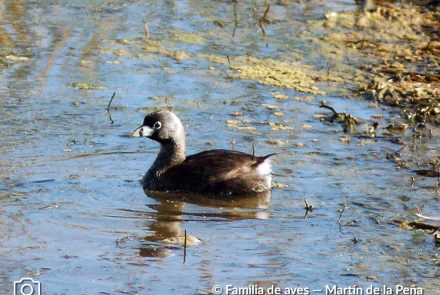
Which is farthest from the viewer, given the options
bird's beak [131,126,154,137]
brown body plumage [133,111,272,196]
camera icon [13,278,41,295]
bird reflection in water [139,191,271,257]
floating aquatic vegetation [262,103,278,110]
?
floating aquatic vegetation [262,103,278,110]

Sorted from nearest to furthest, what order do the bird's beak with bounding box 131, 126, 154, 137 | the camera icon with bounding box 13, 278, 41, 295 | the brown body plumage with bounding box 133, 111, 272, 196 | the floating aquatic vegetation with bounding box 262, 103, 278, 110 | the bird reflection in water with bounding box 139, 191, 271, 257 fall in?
the camera icon with bounding box 13, 278, 41, 295
the bird reflection in water with bounding box 139, 191, 271, 257
the brown body plumage with bounding box 133, 111, 272, 196
the bird's beak with bounding box 131, 126, 154, 137
the floating aquatic vegetation with bounding box 262, 103, 278, 110

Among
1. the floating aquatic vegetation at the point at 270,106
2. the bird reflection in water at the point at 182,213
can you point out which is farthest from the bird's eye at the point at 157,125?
the floating aquatic vegetation at the point at 270,106

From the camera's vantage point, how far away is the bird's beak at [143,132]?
1004 cm

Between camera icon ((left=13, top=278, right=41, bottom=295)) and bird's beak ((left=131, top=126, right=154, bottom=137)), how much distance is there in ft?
10.4

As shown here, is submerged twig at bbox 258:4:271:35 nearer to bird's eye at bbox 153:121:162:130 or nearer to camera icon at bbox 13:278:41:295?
bird's eye at bbox 153:121:162:130

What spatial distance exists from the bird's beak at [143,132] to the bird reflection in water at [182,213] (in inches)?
23.9

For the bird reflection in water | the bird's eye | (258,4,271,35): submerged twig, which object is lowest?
the bird reflection in water

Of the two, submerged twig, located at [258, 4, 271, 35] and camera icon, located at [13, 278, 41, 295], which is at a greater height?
camera icon, located at [13, 278, 41, 295]

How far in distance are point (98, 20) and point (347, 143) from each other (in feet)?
16.0

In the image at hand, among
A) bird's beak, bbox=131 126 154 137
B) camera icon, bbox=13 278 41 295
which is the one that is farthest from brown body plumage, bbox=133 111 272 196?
camera icon, bbox=13 278 41 295

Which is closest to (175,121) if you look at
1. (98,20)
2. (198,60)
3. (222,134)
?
(222,134)

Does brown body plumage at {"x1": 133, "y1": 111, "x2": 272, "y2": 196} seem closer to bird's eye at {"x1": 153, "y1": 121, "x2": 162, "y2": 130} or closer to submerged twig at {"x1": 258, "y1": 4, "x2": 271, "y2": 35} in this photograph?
bird's eye at {"x1": 153, "y1": 121, "x2": 162, "y2": 130}

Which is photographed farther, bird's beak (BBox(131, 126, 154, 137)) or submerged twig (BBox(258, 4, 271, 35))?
submerged twig (BBox(258, 4, 271, 35))

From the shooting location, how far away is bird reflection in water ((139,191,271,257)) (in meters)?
7.96
